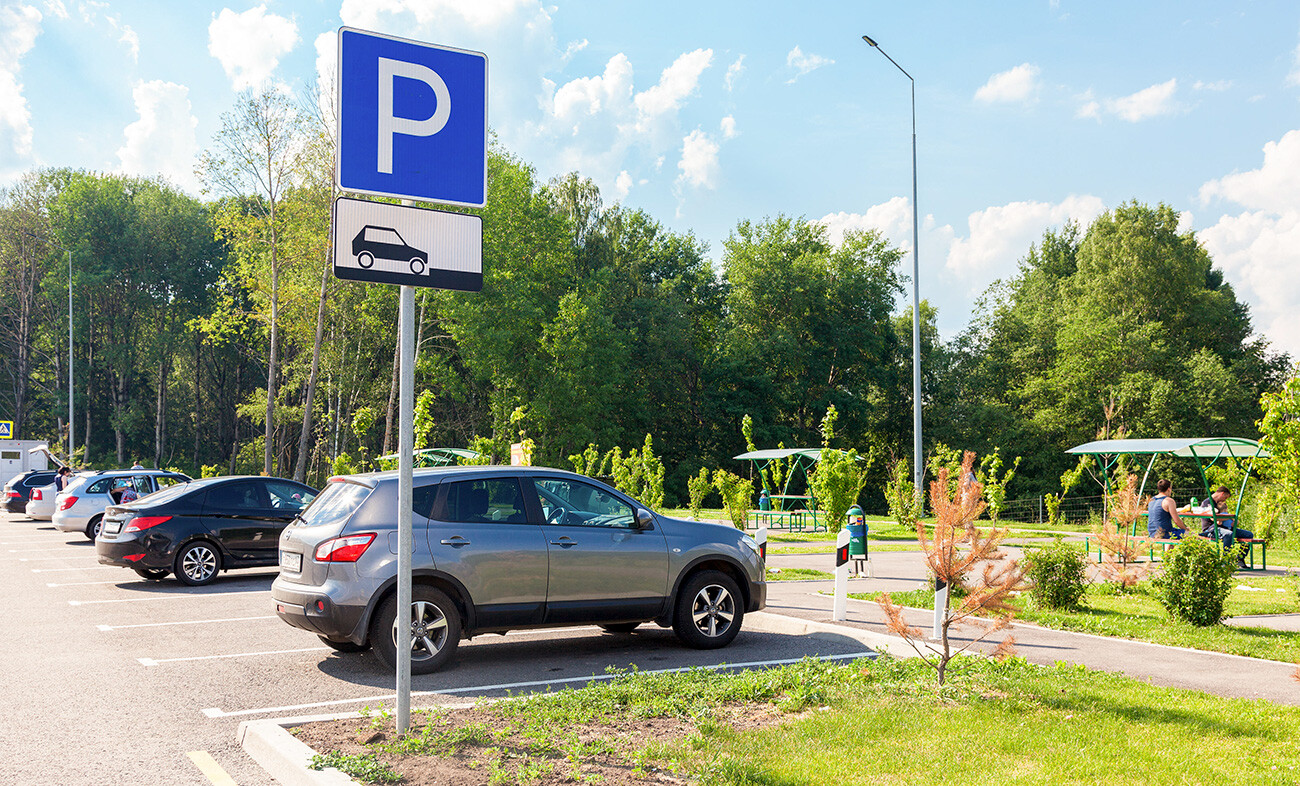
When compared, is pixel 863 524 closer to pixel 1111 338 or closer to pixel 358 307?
pixel 358 307

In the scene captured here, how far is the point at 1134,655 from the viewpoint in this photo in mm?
8594

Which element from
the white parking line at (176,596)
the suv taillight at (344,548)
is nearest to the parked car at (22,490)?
the white parking line at (176,596)

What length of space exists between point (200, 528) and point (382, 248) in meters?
11.3

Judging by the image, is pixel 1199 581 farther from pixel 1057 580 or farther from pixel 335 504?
pixel 335 504

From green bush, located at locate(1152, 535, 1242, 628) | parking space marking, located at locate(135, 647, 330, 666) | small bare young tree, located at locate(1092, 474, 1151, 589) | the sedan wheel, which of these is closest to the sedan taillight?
the sedan wheel

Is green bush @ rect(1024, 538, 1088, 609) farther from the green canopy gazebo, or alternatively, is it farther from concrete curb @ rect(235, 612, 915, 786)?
the green canopy gazebo

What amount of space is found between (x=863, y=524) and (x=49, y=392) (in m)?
56.8

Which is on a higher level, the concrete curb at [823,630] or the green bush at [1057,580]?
the green bush at [1057,580]

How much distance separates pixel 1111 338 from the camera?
4956 centimetres

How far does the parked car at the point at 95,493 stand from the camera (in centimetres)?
2225

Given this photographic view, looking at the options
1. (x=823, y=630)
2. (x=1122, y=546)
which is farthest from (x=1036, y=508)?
(x=823, y=630)

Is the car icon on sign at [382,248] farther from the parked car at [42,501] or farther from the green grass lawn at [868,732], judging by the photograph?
the parked car at [42,501]

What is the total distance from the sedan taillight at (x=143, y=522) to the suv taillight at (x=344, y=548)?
8047 millimetres

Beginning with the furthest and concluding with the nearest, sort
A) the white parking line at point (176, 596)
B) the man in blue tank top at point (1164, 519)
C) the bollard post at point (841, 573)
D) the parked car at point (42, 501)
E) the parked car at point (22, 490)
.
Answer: the parked car at point (22, 490), the parked car at point (42, 501), the man in blue tank top at point (1164, 519), the white parking line at point (176, 596), the bollard post at point (841, 573)
